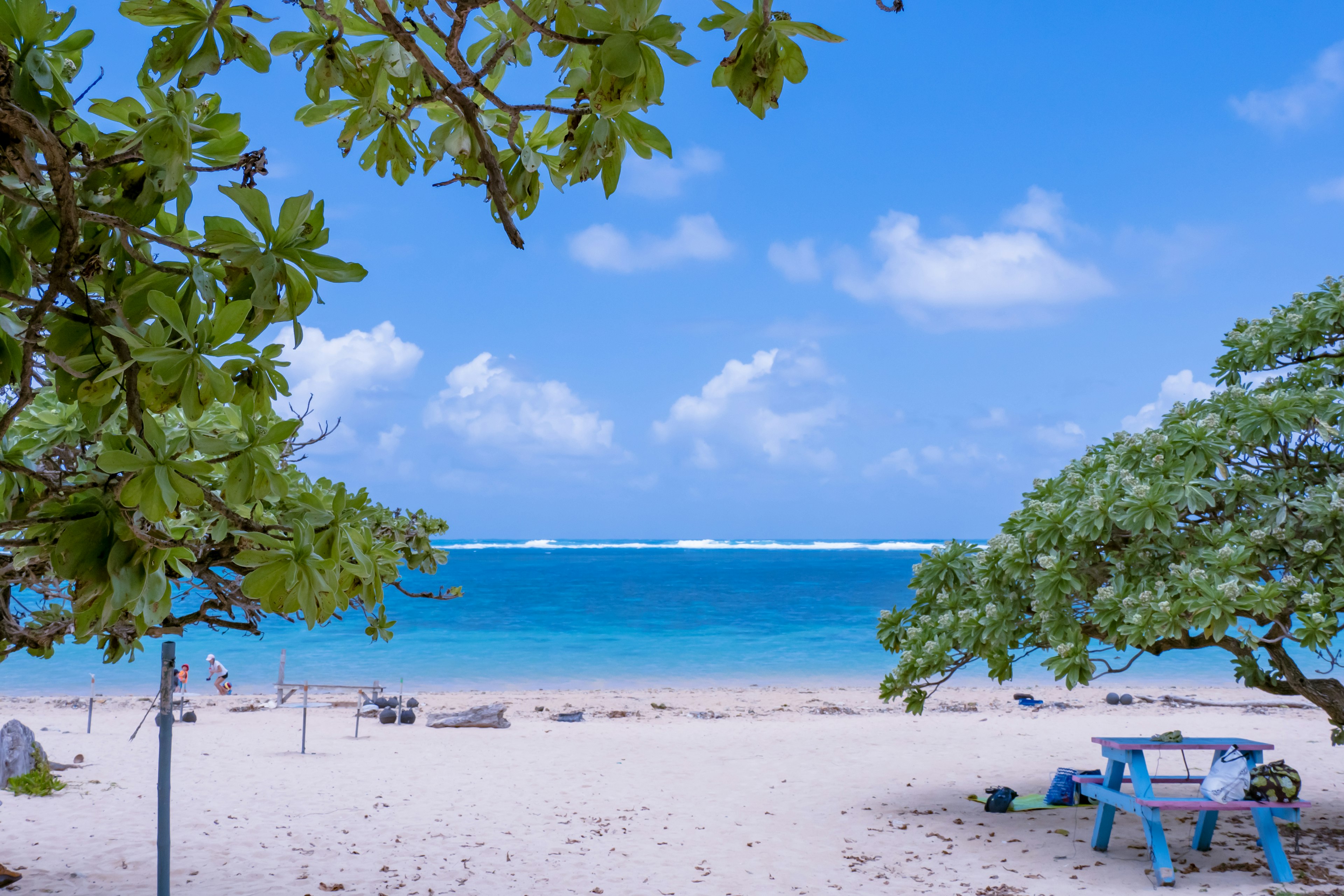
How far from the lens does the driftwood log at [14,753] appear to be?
29.8 ft

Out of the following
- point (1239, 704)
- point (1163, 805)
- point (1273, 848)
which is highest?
point (1163, 805)

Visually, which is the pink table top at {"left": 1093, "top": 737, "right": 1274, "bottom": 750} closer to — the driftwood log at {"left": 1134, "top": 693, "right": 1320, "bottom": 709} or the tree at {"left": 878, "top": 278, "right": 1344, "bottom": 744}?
the tree at {"left": 878, "top": 278, "right": 1344, "bottom": 744}

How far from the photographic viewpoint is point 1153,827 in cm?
607

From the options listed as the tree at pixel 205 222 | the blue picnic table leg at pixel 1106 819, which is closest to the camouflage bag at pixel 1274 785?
the blue picnic table leg at pixel 1106 819

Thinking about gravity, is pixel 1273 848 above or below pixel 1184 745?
below

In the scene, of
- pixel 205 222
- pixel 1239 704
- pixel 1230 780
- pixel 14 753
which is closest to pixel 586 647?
pixel 1239 704

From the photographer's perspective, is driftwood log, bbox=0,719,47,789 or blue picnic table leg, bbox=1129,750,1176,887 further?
driftwood log, bbox=0,719,47,789

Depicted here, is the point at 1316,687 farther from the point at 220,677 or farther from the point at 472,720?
the point at 220,677

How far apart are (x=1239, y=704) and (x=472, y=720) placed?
15.1 m

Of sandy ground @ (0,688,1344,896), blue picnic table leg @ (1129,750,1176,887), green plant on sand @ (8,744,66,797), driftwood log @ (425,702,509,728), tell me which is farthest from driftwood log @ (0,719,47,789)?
blue picnic table leg @ (1129,750,1176,887)

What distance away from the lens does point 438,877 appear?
6.58m

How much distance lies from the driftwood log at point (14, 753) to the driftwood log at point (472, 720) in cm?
618

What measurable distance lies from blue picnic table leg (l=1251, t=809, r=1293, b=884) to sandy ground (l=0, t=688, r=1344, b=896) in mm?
98

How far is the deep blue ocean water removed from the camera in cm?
2466
